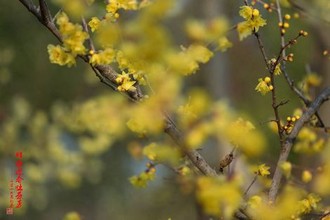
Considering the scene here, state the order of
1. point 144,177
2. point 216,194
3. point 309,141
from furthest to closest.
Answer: point 309,141 → point 144,177 → point 216,194

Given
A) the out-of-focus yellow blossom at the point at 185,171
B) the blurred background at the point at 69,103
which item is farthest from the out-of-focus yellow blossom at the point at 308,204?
the blurred background at the point at 69,103

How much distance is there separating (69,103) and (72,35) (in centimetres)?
674

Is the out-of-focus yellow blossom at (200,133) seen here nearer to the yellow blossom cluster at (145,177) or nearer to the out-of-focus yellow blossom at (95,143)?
the yellow blossom cluster at (145,177)

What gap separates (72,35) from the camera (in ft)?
4.74

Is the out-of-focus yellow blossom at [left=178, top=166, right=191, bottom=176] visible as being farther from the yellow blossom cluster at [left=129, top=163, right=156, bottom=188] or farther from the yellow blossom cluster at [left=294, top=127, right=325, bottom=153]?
the yellow blossom cluster at [left=294, top=127, right=325, bottom=153]

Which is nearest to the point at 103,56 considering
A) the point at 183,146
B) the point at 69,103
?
the point at 183,146

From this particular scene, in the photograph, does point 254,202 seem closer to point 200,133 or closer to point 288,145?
point 288,145

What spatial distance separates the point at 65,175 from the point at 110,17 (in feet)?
17.7

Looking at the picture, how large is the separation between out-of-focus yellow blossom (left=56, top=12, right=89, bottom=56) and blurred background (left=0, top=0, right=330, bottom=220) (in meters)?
2.96

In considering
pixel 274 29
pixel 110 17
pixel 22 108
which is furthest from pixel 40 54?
pixel 110 17

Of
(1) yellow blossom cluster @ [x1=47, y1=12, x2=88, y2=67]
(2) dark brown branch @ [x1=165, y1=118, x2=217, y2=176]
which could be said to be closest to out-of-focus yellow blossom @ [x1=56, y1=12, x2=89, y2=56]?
(1) yellow blossom cluster @ [x1=47, y1=12, x2=88, y2=67]

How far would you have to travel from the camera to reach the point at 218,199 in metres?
1.09

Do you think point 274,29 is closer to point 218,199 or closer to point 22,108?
point 22,108

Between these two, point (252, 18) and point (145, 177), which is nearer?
point (252, 18)
